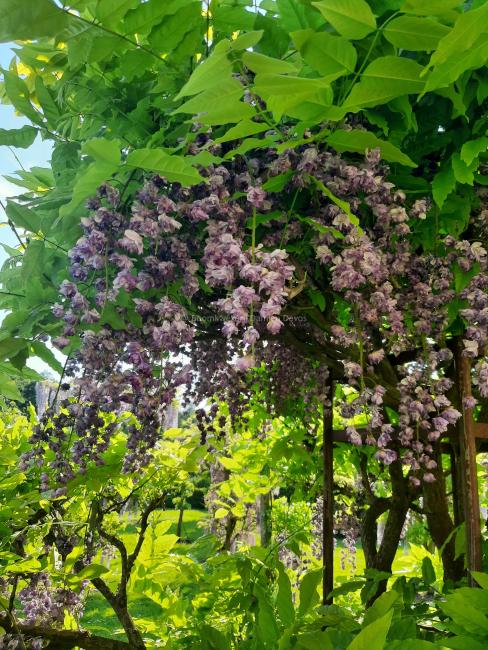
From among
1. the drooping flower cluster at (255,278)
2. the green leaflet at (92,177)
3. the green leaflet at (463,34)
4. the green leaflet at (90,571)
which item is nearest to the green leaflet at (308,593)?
the drooping flower cluster at (255,278)

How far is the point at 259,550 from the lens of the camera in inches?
75.0

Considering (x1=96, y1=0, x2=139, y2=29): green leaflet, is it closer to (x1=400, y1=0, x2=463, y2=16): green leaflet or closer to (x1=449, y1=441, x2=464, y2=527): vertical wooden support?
(x1=400, y1=0, x2=463, y2=16): green leaflet

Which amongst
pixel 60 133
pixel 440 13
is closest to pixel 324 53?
pixel 440 13

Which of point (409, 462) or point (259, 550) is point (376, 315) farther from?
point (259, 550)

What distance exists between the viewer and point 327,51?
890 mm

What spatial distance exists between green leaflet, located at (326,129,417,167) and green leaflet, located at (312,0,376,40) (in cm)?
21

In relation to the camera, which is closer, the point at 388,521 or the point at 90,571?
the point at 90,571

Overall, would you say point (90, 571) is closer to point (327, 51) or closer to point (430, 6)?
point (327, 51)

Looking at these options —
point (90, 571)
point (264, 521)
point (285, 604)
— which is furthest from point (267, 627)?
point (264, 521)

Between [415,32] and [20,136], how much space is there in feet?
2.81

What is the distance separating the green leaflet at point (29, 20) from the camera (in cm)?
80

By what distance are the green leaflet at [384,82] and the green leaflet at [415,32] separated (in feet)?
0.10

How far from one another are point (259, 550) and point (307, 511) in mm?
2940

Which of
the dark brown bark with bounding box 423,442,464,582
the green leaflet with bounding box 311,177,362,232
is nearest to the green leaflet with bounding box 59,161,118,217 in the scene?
the green leaflet with bounding box 311,177,362,232
